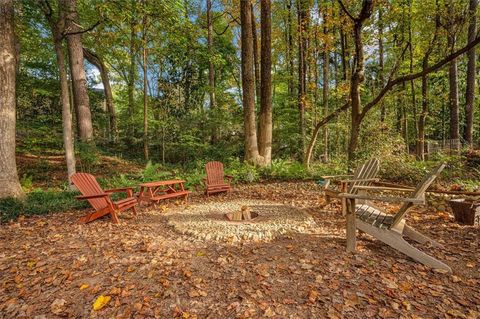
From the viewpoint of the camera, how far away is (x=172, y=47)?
12.9 metres

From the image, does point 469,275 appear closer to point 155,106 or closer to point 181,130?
point 181,130

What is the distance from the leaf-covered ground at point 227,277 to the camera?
201cm

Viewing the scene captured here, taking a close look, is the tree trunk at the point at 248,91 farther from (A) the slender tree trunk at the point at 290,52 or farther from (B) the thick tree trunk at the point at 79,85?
(B) the thick tree trunk at the point at 79,85

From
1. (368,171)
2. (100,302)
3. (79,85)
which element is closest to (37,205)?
(100,302)

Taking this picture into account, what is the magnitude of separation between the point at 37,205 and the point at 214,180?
3763 mm

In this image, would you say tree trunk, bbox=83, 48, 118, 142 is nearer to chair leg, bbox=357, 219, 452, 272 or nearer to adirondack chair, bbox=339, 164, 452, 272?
adirondack chair, bbox=339, 164, 452, 272

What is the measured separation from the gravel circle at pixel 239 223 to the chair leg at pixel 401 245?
0.96m

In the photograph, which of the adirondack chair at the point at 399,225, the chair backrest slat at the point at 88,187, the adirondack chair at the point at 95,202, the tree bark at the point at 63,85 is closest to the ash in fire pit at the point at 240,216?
the adirondack chair at the point at 399,225

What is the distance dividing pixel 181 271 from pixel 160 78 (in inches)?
496

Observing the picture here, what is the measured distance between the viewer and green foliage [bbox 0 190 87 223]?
14.9 ft

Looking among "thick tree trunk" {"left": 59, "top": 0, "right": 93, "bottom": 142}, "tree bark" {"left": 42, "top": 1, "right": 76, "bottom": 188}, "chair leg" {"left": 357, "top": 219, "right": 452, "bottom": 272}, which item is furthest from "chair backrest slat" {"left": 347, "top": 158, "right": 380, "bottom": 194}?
"thick tree trunk" {"left": 59, "top": 0, "right": 93, "bottom": 142}

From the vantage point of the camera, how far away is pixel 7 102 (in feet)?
16.4

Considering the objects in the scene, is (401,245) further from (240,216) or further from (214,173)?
(214,173)

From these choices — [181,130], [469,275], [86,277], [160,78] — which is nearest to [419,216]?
[469,275]
